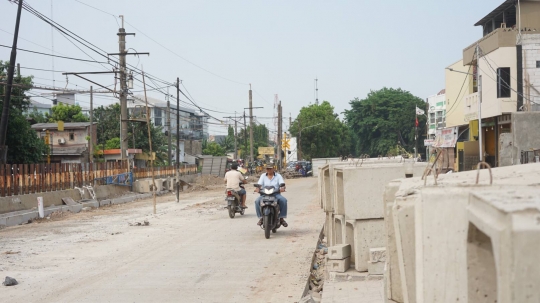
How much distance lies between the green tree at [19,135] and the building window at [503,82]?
24.1 meters

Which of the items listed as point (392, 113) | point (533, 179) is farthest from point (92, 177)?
point (392, 113)

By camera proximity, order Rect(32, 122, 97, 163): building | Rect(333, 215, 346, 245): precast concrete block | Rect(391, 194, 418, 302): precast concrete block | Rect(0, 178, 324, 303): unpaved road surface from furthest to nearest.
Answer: Rect(32, 122, 97, 163): building → Rect(333, 215, 346, 245): precast concrete block → Rect(0, 178, 324, 303): unpaved road surface → Rect(391, 194, 418, 302): precast concrete block

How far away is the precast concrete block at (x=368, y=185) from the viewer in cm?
882

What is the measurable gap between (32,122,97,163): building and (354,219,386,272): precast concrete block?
4648cm

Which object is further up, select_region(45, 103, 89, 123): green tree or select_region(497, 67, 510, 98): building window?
select_region(45, 103, 89, 123): green tree

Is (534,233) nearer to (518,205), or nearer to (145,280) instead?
(518,205)

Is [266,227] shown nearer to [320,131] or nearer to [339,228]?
[339,228]

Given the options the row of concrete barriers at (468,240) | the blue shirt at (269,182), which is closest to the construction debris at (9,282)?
the row of concrete barriers at (468,240)

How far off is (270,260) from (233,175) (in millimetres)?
8449

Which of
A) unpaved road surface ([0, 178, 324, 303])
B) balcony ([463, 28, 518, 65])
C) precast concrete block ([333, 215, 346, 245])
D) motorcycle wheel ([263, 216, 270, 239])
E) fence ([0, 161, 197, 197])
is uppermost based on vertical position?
balcony ([463, 28, 518, 65])

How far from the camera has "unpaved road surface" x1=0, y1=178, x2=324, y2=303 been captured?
855 cm

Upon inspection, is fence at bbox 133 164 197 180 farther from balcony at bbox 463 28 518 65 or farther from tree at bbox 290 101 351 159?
tree at bbox 290 101 351 159

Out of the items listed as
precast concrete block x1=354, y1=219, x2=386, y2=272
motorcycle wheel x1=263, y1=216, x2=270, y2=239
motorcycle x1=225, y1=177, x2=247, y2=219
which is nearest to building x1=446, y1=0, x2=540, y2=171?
motorcycle x1=225, y1=177, x2=247, y2=219

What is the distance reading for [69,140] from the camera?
179ft
